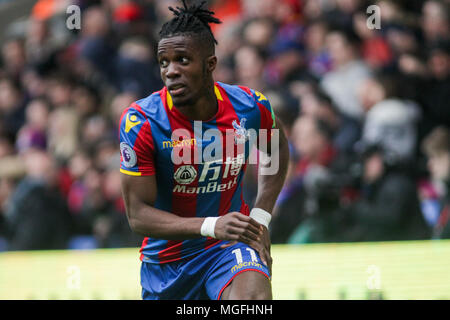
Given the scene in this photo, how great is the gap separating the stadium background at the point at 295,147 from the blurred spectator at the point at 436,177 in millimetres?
16

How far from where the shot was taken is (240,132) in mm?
4344

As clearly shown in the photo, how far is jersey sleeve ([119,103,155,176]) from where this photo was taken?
401 cm

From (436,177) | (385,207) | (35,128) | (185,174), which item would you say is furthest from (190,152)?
(35,128)

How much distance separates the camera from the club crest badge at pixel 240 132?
432 centimetres

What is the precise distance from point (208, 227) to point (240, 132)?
0.80 meters

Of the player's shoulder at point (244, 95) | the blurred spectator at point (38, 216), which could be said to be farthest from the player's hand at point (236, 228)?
the blurred spectator at point (38, 216)

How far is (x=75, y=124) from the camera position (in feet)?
33.7

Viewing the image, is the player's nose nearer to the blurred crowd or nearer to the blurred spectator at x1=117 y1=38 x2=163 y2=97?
the blurred crowd

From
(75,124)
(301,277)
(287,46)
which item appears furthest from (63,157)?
(301,277)

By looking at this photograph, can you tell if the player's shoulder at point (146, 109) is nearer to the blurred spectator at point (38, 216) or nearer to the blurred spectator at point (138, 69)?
the blurred spectator at point (138, 69)

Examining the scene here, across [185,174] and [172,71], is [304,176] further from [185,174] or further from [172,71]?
[172,71]

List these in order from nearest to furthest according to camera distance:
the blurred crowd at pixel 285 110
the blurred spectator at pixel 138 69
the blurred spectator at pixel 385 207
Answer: the blurred spectator at pixel 385 207, the blurred crowd at pixel 285 110, the blurred spectator at pixel 138 69

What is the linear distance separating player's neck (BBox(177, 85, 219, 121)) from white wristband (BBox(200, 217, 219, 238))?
72 centimetres
